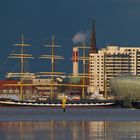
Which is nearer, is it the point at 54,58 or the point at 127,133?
the point at 127,133

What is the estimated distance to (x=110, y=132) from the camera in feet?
167

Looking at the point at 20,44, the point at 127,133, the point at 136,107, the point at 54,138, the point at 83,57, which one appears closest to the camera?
the point at 54,138

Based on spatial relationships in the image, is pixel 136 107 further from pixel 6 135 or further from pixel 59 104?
pixel 6 135

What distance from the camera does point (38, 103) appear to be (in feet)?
526

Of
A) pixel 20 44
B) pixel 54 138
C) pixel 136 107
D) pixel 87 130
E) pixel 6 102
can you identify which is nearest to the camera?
pixel 54 138

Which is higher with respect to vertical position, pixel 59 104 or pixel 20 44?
pixel 20 44

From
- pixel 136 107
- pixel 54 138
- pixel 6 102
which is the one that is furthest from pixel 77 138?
pixel 6 102

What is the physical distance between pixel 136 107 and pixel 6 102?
2974cm

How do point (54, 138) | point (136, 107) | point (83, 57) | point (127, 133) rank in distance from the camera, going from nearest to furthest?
point (54, 138)
point (127, 133)
point (136, 107)
point (83, 57)

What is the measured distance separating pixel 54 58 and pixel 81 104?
3073 centimetres

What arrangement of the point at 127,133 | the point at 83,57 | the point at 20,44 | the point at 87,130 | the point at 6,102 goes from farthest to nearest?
the point at 83,57 < the point at 20,44 < the point at 6,102 < the point at 87,130 < the point at 127,133

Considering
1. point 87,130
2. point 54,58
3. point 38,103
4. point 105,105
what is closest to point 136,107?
point 105,105

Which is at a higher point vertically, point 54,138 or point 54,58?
point 54,58

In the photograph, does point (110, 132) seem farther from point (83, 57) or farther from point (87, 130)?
point (83, 57)
